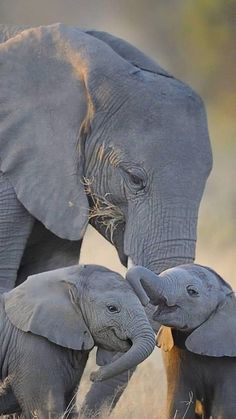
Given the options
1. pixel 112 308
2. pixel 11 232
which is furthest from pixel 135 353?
pixel 11 232

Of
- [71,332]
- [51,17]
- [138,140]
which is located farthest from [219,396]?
[51,17]

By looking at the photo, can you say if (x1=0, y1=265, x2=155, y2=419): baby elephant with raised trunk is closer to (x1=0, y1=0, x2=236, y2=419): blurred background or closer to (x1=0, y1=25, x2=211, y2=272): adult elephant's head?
(x1=0, y1=25, x2=211, y2=272): adult elephant's head

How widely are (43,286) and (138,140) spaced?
4.11 ft

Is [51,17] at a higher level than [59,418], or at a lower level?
lower

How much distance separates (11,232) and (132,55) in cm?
105

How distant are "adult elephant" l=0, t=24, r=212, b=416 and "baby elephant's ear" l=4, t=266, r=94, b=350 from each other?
92 cm

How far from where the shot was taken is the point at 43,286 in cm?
934

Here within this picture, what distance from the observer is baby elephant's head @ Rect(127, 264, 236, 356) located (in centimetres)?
928

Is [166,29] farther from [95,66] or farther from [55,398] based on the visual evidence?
[55,398]

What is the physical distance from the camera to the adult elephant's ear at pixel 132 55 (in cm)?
1062

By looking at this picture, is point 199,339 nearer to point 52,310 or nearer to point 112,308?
point 112,308

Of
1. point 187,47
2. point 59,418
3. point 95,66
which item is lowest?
point 187,47

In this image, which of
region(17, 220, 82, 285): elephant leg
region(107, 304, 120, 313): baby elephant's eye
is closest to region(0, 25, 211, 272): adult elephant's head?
region(17, 220, 82, 285): elephant leg

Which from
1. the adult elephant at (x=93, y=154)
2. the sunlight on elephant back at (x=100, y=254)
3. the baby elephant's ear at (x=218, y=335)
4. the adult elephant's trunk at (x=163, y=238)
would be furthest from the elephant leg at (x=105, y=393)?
the sunlight on elephant back at (x=100, y=254)
